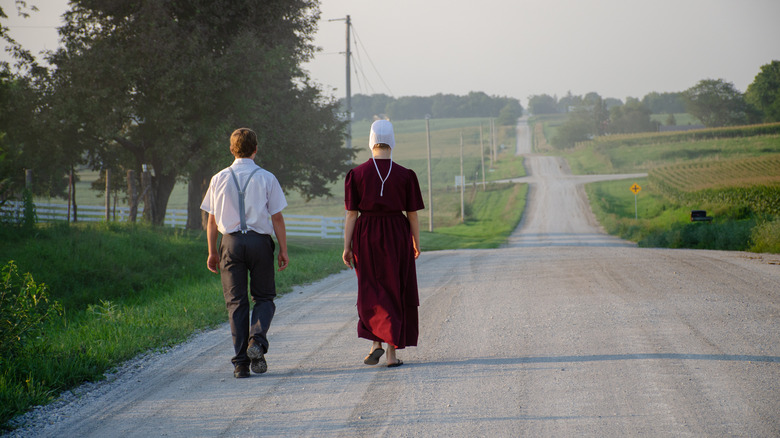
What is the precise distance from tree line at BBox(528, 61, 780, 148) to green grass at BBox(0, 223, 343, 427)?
2902cm

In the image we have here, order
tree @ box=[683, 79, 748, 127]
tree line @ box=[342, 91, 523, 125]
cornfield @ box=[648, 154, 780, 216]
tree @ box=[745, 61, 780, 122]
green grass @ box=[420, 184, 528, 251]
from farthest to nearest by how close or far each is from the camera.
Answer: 1. tree line @ box=[342, 91, 523, 125]
2. tree @ box=[683, 79, 748, 127]
3. green grass @ box=[420, 184, 528, 251]
4. tree @ box=[745, 61, 780, 122]
5. cornfield @ box=[648, 154, 780, 216]

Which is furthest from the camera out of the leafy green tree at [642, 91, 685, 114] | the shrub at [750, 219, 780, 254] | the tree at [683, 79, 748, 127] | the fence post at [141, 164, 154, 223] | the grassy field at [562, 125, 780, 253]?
the leafy green tree at [642, 91, 685, 114]

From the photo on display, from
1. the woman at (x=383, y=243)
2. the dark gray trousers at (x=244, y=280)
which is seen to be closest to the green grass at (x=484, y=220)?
the woman at (x=383, y=243)

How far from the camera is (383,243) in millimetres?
5695

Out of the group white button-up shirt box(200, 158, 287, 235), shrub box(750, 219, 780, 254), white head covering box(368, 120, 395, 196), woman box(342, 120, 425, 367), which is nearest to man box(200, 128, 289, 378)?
white button-up shirt box(200, 158, 287, 235)

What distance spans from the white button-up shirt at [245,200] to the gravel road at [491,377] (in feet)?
4.40

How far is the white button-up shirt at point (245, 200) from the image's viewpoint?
5.42 metres

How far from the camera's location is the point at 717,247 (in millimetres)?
24531

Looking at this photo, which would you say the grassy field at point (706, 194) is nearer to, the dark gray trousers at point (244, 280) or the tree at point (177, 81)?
the tree at point (177, 81)

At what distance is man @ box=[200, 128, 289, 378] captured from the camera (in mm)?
5422

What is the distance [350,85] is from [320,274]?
25031 millimetres

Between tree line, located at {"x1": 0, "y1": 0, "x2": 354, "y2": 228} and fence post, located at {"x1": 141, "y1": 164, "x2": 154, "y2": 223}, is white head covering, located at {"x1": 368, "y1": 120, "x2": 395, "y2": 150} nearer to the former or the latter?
tree line, located at {"x1": 0, "y1": 0, "x2": 354, "y2": 228}

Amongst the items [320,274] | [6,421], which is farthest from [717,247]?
[6,421]

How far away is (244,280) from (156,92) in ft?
54.6
